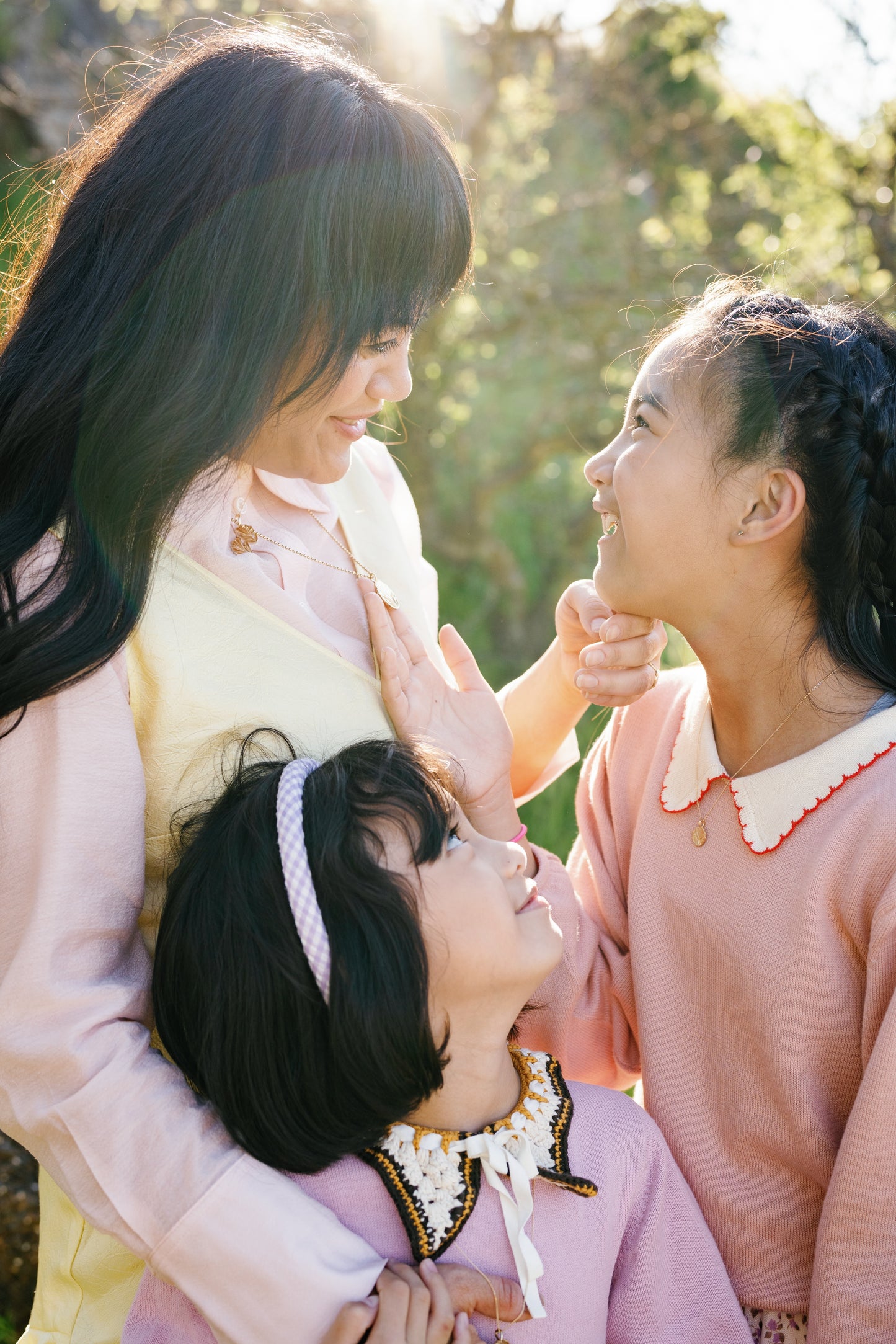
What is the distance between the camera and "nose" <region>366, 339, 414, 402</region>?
181 centimetres

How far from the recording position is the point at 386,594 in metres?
2.06

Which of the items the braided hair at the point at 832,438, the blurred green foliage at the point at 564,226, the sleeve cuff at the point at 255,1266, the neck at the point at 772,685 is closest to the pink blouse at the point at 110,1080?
the sleeve cuff at the point at 255,1266

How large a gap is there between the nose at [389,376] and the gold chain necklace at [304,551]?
306mm

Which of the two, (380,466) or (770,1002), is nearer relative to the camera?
(770,1002)

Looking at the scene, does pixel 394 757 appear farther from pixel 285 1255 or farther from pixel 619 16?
pixel 619 16

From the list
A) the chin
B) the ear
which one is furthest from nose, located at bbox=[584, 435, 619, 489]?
the ear

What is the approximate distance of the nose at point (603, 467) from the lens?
6.27ft

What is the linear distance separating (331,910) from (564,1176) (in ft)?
1.62

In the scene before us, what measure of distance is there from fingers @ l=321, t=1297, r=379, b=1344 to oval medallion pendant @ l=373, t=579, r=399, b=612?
1.07 m

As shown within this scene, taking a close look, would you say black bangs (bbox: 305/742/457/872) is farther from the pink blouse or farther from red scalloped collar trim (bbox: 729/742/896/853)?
red scalloped collar trim (bbox: 729/742/896/853)

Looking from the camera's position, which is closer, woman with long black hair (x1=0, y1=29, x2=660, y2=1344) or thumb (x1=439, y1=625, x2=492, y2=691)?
woman with long black hair (x1=0, y1=29, x2=660, y2=1344)

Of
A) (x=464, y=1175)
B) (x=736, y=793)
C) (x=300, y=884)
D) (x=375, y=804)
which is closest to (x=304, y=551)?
(x=375, y=804)

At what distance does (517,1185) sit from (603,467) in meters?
1.11

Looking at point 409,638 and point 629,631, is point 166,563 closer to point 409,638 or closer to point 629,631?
point 409,638
